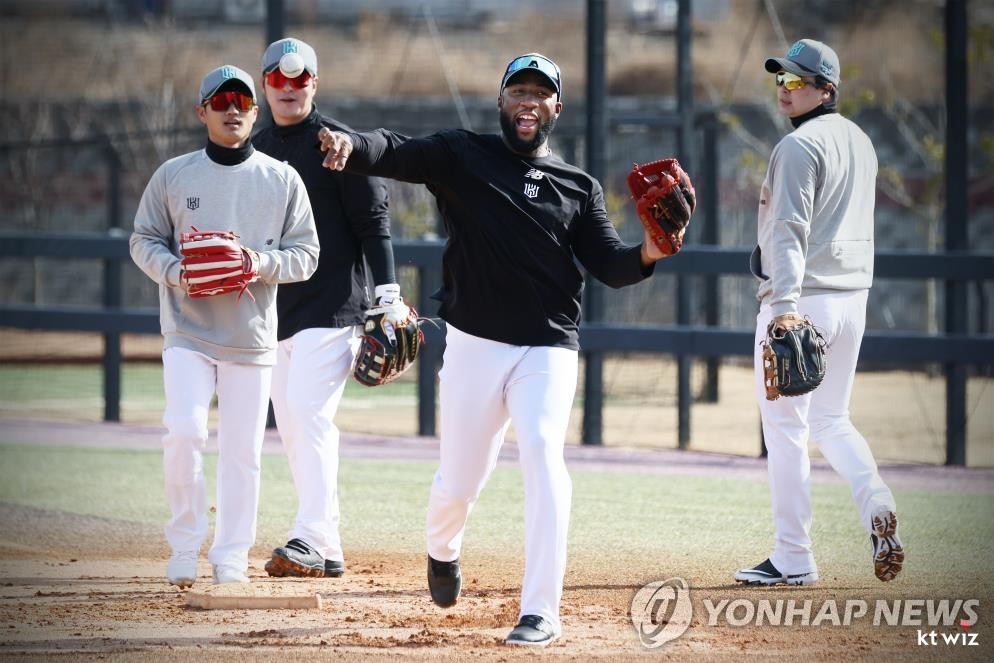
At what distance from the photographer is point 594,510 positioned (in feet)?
27.6

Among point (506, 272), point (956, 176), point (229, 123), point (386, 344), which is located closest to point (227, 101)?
point (229, 123)

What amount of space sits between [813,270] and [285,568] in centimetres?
253

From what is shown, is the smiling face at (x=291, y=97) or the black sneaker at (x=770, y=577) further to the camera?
the smiling face at (x=291, y=97)

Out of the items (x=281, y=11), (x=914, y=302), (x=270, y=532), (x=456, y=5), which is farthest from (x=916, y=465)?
(x=456, y=5)

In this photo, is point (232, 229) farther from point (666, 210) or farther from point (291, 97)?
point (666, 210)

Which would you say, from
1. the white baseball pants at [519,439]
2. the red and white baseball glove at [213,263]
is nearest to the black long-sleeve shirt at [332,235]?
the red and white baseball glove at [213,263]

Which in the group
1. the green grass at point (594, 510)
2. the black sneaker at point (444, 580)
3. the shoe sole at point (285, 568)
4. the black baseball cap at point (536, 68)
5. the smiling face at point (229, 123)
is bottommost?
the green grass at point (594, 510)

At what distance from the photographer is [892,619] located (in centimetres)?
555

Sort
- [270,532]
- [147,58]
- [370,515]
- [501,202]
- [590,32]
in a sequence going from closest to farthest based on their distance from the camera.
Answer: [501,202] < [270,532] < [370,515] < [590,32] < [147,58]

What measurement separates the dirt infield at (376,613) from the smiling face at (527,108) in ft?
5.77

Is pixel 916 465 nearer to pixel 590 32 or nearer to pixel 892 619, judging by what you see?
pixel 590 32

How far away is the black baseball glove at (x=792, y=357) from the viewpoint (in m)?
5.76

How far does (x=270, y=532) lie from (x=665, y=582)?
2299mm

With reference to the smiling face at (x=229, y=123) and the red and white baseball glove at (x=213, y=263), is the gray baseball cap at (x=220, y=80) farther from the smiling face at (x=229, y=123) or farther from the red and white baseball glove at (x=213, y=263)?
the red and white baseball glove at (x=213, y=263)
